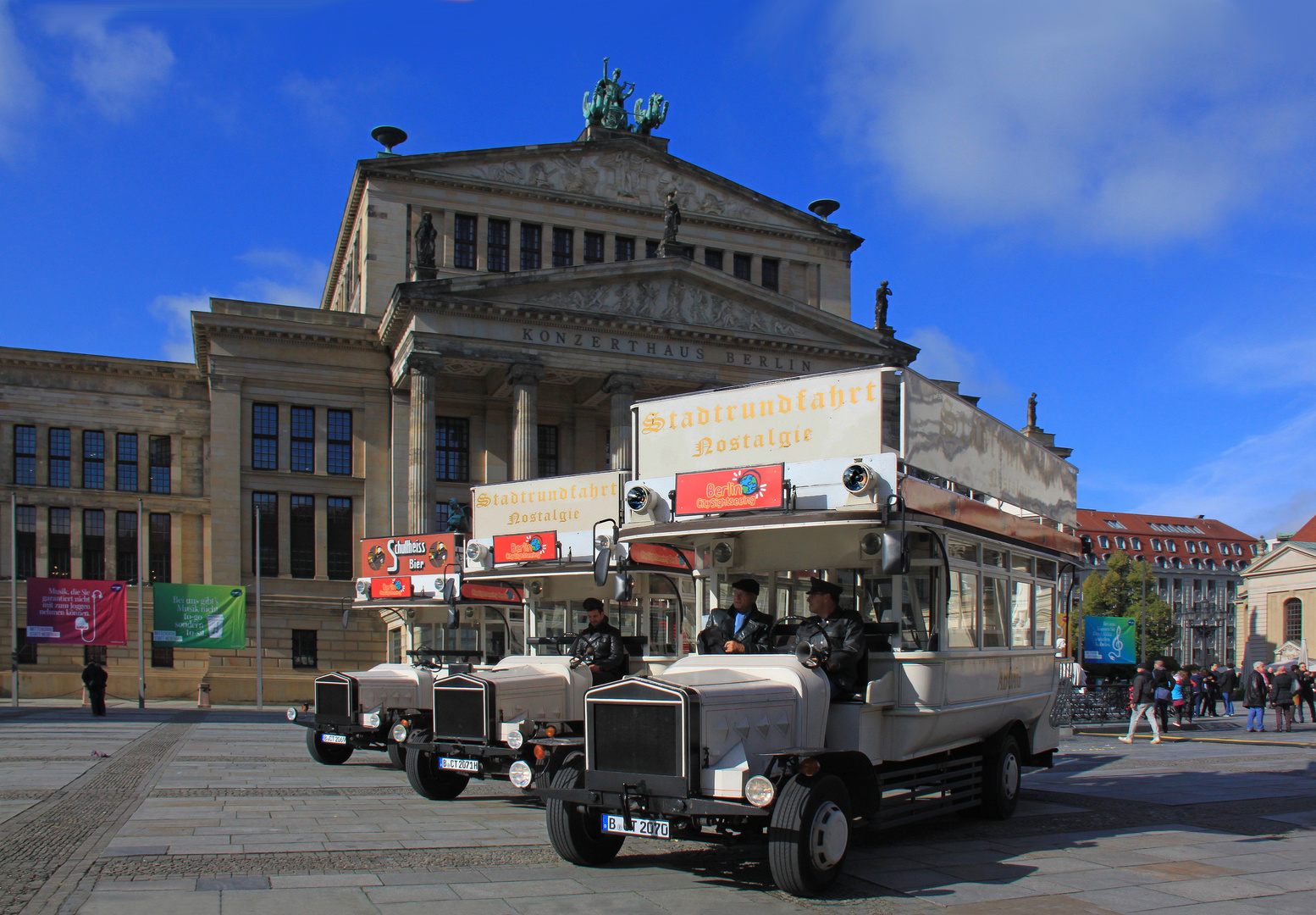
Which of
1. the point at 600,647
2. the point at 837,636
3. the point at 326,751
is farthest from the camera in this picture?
the point at 326,751

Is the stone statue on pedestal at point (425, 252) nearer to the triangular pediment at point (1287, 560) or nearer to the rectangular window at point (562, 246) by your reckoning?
the rectangular window at point (562, 246)

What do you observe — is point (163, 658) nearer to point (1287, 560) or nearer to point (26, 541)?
point (26, 541)

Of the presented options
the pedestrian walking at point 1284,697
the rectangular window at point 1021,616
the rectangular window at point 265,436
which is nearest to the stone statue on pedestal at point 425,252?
the rectangular window at point 265,436

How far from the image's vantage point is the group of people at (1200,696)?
23.2 m

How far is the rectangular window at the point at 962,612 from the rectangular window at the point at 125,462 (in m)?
45.0

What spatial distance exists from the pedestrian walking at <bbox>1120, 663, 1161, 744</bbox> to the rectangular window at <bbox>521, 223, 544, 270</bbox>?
33.0m

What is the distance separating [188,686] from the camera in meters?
43.4

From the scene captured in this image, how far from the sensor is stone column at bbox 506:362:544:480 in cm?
4312

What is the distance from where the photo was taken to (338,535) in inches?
1839

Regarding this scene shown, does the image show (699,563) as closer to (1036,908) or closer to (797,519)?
(797,519)

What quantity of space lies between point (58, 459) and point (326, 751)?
120 ft

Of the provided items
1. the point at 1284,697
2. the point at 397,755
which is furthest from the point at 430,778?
the point at 1284,697

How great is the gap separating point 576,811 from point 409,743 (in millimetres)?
4435

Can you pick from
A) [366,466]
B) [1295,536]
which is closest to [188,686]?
[366,466]
